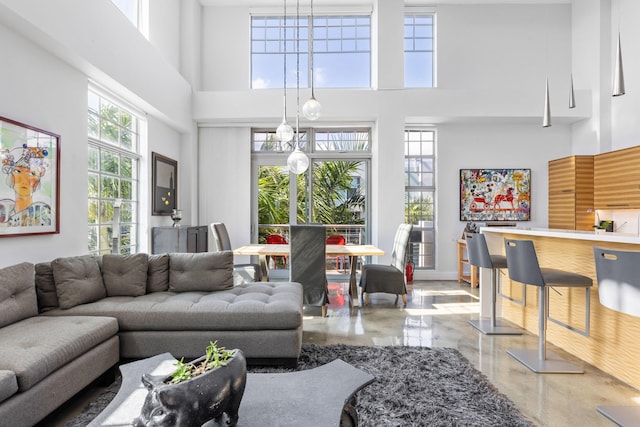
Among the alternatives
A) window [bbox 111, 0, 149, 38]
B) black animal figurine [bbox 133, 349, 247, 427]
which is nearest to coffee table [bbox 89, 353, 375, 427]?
black animal figurine [bbox 133, 349, 247, 427]

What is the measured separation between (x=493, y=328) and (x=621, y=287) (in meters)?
1.77

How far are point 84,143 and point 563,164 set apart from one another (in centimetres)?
654

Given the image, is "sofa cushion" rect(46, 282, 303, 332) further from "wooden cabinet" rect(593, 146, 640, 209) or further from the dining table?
"wooden cabinet" rect(593, 146, 640, 209)

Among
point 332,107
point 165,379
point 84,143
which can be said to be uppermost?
point 332,107

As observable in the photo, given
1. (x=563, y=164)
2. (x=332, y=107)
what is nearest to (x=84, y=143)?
(x=332, y=107)

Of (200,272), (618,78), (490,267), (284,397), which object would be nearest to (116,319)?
(200,272)

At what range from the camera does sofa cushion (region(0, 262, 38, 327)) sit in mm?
2238

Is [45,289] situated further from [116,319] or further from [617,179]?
[617,179]

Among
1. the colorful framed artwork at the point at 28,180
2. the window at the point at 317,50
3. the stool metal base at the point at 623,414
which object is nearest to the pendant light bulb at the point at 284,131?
the colorful framed artwork at the point at 28,180

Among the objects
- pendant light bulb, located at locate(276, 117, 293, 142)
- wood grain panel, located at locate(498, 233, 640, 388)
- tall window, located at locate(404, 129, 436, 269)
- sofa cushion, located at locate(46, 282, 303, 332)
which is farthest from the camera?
tall window, located at locate(404, 129, 436, 269)

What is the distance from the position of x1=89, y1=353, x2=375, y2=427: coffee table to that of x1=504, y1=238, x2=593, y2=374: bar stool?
1.84m

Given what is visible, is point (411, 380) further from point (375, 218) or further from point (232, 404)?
point (375, 218)

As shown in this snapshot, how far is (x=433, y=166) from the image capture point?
254 inches

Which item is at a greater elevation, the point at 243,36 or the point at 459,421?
the point at 243,36
